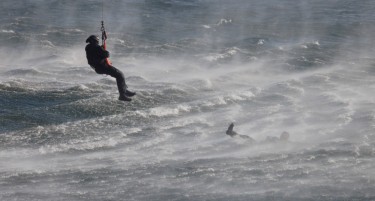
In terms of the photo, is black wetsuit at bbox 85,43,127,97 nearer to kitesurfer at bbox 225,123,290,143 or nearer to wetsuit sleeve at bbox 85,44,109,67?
wetsuit sleeve at bbox 85,44,109,67

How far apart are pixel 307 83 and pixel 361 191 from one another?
1310cm

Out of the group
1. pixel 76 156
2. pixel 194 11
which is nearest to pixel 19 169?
pixel 76 156

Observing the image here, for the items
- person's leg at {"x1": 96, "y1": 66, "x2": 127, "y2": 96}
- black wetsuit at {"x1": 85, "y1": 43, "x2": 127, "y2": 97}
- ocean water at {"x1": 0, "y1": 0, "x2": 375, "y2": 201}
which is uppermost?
black wetsuit at {"x1": 85, "y1": 43, "x2": 127, "y2": 97}

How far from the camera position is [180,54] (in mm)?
33656

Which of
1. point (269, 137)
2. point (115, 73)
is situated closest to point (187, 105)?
point (269, 137)

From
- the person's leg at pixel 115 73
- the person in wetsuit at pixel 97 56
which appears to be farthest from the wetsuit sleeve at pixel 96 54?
the person's leg at pixel 115 73

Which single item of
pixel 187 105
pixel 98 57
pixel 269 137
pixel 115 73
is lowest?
pixel 187 105

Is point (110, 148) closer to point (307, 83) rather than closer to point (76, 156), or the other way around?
point (76, 156)

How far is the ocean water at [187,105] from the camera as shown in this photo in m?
17.0

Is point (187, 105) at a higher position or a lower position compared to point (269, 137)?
lower

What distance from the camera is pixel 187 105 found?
2498 centimetres

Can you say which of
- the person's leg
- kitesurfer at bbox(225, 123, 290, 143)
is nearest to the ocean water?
kitesurfer at bbox(225, 123, 290, 143)

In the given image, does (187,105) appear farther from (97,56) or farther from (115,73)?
(97,56)

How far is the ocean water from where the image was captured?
1702cm
